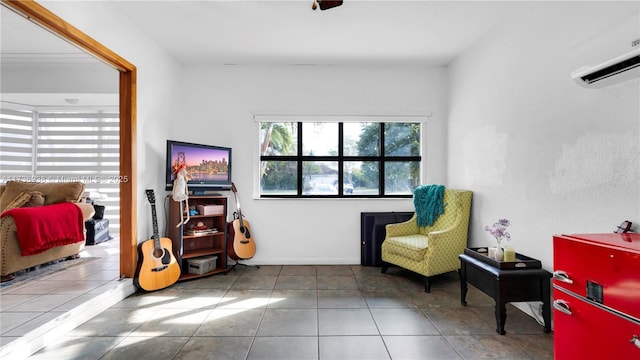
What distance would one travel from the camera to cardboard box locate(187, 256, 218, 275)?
3.33m

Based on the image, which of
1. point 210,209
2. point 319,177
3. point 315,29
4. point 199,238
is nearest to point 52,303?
point 199,238

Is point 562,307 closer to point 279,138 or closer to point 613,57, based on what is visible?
point 613,57

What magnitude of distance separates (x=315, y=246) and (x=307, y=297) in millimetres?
1141

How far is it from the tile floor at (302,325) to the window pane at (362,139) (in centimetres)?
174

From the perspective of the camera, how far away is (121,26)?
2693 millimetres

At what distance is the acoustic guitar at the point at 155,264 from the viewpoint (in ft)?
9.31

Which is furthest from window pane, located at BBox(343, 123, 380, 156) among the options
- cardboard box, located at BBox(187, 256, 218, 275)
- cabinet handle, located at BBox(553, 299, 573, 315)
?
cabinet handle, located at BBox(553, 299, 573, 315)

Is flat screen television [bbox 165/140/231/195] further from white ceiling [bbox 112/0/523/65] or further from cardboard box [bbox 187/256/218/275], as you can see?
white ceiling [bbox 112/0/523/65]

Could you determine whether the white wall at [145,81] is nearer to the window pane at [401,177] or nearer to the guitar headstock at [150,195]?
the guitar headstock at [150,195]

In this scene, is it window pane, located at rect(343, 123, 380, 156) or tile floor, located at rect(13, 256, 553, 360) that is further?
window pane, located at rect(343, 123, 380, 156)

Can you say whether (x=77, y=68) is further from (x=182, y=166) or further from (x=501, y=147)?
(x=501, y=147)

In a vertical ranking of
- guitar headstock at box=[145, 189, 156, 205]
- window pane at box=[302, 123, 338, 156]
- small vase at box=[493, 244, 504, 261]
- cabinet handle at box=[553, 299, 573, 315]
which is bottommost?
cabinet handle at box=[553, 299, 573, 315]

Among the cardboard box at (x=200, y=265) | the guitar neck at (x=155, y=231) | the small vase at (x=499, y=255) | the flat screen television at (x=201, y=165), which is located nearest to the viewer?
the small vase at (x=499, y=255)

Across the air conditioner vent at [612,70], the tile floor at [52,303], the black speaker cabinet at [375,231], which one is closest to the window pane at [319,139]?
the black speaker cabinet at [375,231]
